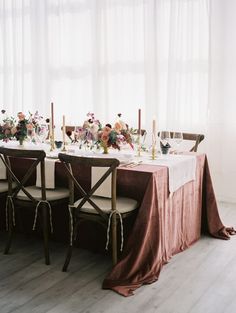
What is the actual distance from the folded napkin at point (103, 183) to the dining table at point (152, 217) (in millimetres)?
116

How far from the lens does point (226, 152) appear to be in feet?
17.1

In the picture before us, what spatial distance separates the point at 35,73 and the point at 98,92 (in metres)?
1.17

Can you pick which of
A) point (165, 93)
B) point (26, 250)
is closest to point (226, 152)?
point (165, 93)

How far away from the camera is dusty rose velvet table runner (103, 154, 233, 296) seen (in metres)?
3.08

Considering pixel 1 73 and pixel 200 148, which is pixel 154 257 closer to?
pixel 200 148

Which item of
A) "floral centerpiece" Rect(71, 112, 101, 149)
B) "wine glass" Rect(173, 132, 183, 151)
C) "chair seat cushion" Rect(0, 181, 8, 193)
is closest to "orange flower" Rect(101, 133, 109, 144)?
"floral centerpiece" Rect(71, 112, 101, 149)

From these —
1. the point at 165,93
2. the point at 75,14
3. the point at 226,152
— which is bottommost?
the point at 226,152

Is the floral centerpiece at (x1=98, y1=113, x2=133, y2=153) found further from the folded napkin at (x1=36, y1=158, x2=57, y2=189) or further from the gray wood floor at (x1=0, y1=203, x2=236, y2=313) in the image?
the gray wood floor at (x1=0, y1=203, x2=236, y2=313)

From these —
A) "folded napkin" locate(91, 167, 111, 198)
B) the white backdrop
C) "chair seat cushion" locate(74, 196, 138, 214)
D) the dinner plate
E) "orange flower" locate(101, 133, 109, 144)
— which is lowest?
"chair seat cushion" locate(74, 196, 138, 214)

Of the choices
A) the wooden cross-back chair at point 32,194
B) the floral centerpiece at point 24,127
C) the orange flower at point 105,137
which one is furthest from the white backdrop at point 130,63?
the wooden cross-back chair at point 32,194

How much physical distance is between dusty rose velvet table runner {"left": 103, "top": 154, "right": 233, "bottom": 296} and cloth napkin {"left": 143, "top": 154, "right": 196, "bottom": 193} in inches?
2.5

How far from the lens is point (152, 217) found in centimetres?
318

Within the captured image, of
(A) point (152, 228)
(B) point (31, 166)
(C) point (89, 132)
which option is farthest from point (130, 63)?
(A) point (152, 228)

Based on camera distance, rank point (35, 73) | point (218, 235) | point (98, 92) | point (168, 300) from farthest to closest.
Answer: point (35, 73) < point (98, 92) < point (218, 235) < point (168, 300)
